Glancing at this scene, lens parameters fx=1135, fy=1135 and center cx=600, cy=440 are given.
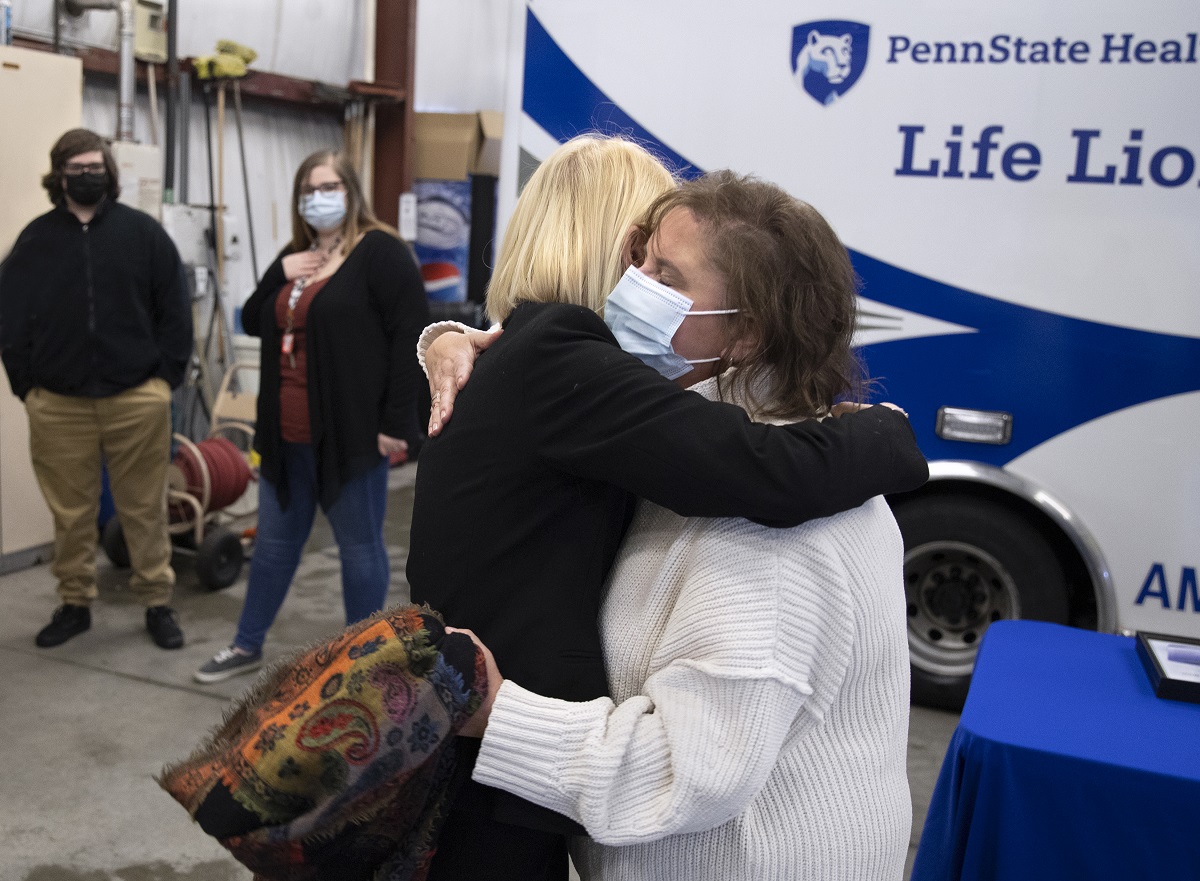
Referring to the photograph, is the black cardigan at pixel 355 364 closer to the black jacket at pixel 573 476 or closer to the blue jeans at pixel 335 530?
the blue jeans at pixel 335 530

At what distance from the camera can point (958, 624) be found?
375 cm

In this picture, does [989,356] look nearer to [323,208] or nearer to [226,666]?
[323,208]

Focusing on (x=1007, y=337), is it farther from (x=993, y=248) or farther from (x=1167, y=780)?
(x=1167, y=780)

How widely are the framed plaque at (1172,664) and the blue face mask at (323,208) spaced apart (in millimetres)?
2612

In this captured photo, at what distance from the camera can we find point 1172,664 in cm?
203

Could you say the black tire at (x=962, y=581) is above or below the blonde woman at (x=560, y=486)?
below

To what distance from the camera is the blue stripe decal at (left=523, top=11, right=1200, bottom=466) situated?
10.7 feet

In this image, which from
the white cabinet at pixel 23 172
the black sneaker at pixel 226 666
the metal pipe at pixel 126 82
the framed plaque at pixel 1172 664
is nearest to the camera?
the framed plaque at pixel 1172 664

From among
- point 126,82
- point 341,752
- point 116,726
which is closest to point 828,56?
point 341,752

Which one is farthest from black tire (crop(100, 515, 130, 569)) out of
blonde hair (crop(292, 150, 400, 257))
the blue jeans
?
blonde hair (crop(292, 150, 400, 257))

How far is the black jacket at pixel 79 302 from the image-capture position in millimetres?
3938

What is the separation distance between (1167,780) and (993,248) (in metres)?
2.03

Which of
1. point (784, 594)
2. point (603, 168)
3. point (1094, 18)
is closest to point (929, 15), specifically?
point (1094, 18)

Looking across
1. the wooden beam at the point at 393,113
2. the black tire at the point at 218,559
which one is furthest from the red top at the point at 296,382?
the wooden beam at the point at 393,113
